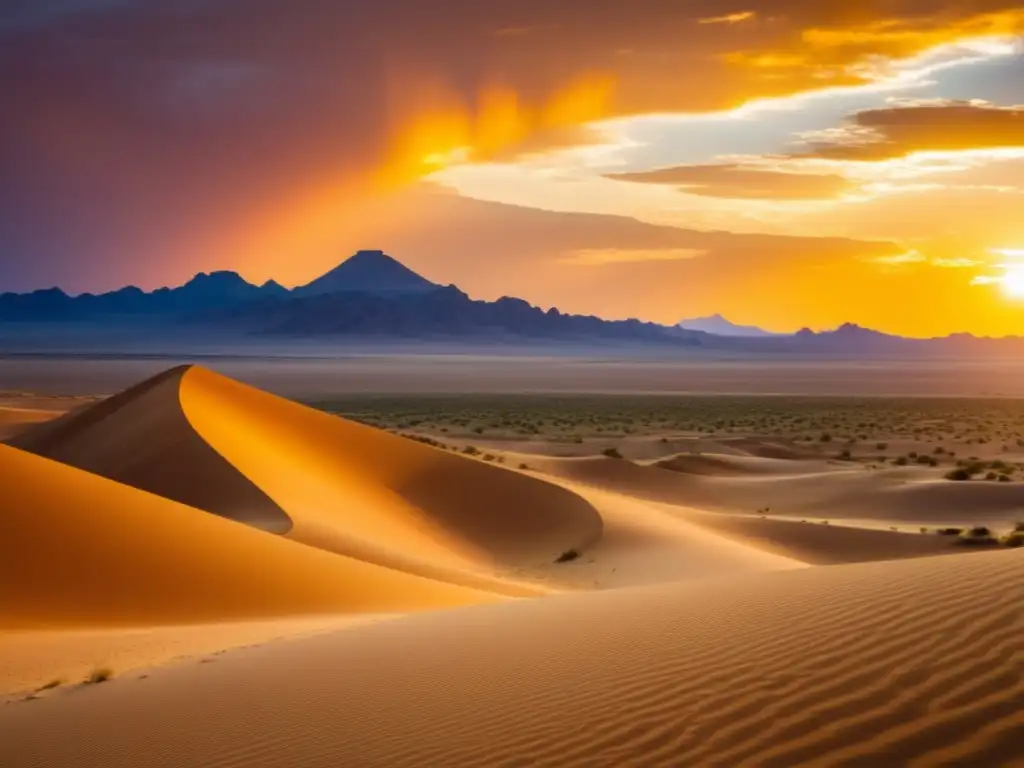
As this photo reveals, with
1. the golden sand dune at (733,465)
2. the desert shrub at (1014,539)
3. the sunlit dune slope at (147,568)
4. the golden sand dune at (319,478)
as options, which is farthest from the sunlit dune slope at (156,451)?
the golden sand dune at (733,465)

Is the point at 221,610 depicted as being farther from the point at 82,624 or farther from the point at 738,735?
the point at 738,735

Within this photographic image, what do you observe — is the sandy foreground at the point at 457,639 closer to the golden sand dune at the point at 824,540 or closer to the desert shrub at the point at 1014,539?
the golden sand dune at the point at 824,540

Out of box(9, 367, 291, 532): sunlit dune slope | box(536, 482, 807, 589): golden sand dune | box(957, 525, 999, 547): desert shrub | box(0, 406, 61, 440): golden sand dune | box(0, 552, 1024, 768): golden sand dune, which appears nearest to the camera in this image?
box(0, 552, 1024, 768): golden sand dune

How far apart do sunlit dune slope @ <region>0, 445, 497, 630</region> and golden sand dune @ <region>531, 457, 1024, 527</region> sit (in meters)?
15.6

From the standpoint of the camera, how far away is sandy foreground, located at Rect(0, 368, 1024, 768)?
5.74m

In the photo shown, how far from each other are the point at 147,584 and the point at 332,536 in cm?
564

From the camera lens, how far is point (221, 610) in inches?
529

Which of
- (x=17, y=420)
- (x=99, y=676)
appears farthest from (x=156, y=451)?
(x=17, y=420)

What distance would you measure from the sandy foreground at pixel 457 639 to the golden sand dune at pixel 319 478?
0.13 metres

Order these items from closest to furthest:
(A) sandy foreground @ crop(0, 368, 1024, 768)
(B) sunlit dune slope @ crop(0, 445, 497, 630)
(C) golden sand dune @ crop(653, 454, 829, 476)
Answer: (A) sandy foreground @ crop(0, 368, 1024, 768) → (B) sunlit dune slope @ crop(0, 445, 497, 630) → (C) golden sand dune @ crop(653, 454, 829, 476)

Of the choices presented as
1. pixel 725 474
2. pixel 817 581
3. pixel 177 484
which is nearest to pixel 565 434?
pixel 725 474

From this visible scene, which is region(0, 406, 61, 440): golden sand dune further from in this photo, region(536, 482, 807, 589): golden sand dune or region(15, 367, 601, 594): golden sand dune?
region(536, 482, 807, 589): golden sand dune

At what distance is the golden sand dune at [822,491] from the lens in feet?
88.8

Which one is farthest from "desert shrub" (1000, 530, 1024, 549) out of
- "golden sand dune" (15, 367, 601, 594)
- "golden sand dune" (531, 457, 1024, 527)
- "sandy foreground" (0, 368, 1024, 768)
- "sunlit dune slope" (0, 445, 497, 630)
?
"sunlit dune slope" (0, 445, 497, 630)
